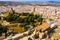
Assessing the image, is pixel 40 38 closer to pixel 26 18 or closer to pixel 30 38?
pixel 30 38

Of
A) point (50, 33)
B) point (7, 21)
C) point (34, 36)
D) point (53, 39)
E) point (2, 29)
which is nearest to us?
point (53, 39)

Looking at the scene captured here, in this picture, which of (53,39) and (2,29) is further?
(2,29)

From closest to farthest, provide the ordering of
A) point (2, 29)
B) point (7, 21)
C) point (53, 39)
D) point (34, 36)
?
point (53, 39) → point (34, 36) → point (2, 29) → point (7, 21)

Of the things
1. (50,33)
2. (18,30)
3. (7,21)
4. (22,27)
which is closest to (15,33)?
(18,30)

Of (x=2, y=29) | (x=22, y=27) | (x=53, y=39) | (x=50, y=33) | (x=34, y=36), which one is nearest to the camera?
(x=53, y=39)

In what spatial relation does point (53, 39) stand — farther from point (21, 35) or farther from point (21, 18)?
point (21, 18)

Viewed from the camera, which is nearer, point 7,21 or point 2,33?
point 2,33

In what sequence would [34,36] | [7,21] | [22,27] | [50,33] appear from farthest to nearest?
[7,21] < [22,27] < [50,33] < [34,36]

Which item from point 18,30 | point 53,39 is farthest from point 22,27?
point 53,39
